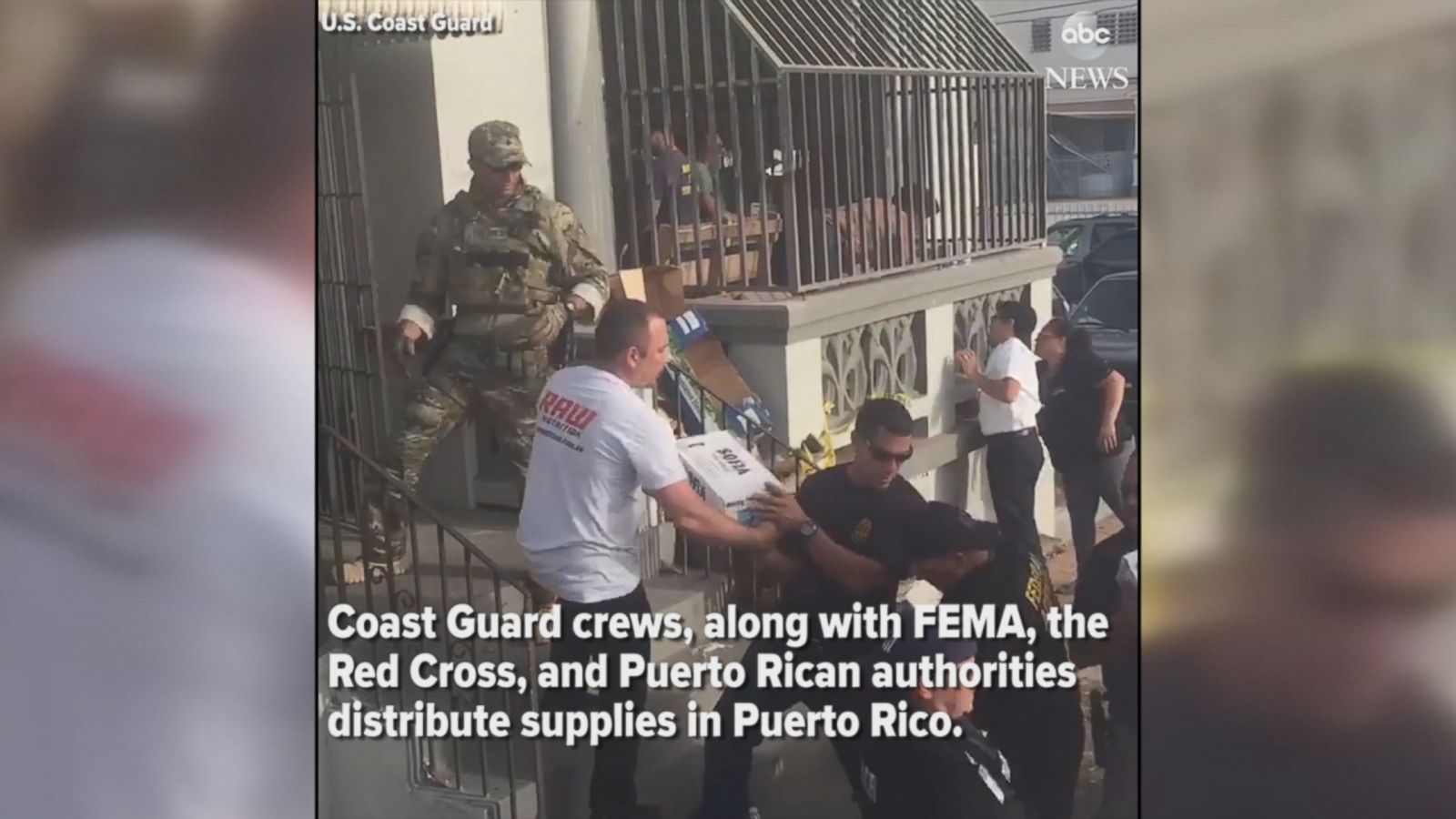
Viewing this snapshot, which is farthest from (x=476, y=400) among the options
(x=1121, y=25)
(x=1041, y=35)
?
(x=1121, y=25)

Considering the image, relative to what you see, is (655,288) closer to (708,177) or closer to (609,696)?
(708,177)

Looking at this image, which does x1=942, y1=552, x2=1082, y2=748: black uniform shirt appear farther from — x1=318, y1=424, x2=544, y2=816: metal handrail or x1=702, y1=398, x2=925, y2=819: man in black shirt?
x1=318, y1=424, x2=544, y2=816: metal handrail

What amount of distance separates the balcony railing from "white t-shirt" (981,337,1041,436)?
202 mm

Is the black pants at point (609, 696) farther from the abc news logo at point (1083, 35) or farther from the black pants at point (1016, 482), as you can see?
the abc news logo at point (1083, 35)

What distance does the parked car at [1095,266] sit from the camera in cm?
241

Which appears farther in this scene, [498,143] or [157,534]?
[157,534]

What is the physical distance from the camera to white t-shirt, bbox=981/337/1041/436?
2.43 meters

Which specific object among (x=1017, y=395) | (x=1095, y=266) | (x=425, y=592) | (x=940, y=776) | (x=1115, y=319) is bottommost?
(x=940, y=776)

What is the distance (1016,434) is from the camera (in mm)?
2441

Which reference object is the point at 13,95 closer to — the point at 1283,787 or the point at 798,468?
the point at 798,468

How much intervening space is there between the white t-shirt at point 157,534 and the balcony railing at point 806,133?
73 cm

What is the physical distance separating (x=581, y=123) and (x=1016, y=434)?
1.01m

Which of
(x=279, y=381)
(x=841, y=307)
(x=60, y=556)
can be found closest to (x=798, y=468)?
(x=841, y=307)

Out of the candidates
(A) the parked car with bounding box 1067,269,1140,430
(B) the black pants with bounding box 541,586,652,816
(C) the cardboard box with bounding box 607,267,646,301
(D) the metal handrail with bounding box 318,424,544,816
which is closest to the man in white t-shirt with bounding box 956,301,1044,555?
(A) the parked car with bounding box 1067,269,1140,430
